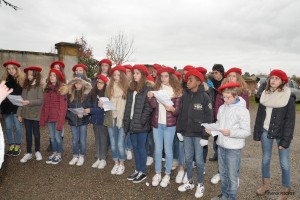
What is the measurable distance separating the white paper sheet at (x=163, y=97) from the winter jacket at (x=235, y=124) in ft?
2.99

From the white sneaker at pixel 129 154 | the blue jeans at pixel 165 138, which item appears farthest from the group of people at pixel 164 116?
the white sneaker at pixel 129 154

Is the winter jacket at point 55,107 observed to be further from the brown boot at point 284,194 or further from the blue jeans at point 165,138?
the brown boot at point 284,194

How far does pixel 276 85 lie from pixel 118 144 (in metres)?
3.01

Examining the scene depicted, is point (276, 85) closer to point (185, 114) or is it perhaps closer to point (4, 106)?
point (185, 114)

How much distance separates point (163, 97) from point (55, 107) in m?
2.55

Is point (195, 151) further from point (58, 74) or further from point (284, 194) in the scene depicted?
point (58, 74)

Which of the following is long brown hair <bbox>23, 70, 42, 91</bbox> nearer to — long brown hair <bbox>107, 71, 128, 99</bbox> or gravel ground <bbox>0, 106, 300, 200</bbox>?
gravel ground <bbox>0, 106, 300, 200</bbox>

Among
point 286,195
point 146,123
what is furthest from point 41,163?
point 286,195

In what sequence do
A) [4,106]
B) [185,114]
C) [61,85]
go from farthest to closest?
[4,106] → [61,85] → [185,114]

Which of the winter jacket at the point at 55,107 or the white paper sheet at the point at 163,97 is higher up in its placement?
the white paper sheet at the point at 163,97

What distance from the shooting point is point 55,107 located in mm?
5469

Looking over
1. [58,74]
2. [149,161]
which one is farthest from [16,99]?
[149,161]

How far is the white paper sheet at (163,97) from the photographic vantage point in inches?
166

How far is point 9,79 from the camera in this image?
19.8ft
